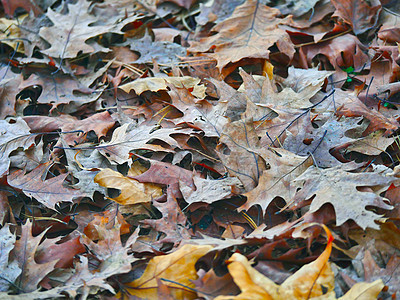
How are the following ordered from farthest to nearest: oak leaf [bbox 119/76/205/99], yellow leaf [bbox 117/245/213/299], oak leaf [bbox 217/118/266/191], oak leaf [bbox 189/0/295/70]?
oak leaf [bbox 189/0/295/70], oak leaf [bbox 119/76/205/99], oak leaf [bbox 217/118/266/191], yellow leaf [bbox 117/245/213/299]

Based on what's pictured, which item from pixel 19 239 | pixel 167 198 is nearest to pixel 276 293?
pixel 167 198

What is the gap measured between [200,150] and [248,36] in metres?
0.91

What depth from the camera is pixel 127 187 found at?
5.82 ft

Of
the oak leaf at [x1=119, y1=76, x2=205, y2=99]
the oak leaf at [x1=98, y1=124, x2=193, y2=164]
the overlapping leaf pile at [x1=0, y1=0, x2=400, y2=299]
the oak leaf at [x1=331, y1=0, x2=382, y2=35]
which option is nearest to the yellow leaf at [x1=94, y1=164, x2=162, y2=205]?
the overlapping leaf pile at [x1=0, y1=0, x2=400, y2=299]

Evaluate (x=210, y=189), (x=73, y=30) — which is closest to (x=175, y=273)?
(x=210, y=189)

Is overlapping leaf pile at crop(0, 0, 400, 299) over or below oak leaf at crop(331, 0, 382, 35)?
below

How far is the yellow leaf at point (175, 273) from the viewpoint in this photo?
4.64 ft

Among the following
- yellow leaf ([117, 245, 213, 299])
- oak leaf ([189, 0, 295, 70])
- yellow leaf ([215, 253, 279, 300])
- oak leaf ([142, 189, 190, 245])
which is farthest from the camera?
oak leaf ([189, 0, 295, 70])

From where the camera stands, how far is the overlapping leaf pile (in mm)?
1449

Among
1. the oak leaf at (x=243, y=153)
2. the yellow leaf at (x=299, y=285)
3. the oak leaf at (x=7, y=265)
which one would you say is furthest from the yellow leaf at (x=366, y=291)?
the oak leaf at (x=7, y=265)

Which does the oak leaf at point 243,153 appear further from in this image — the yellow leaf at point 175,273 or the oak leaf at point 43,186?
the oak leaf at point 43,186

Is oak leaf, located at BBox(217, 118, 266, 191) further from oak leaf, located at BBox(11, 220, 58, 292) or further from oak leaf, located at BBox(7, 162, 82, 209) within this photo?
oak leaf, located at BBox(11, 220, 58, 292)

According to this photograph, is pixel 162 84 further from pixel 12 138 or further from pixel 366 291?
pixel 366 291

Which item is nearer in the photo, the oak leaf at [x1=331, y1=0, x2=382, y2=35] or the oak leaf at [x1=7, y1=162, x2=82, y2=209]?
the oak leaf at [x1=7, y1=162, x2=82, y2=209]
